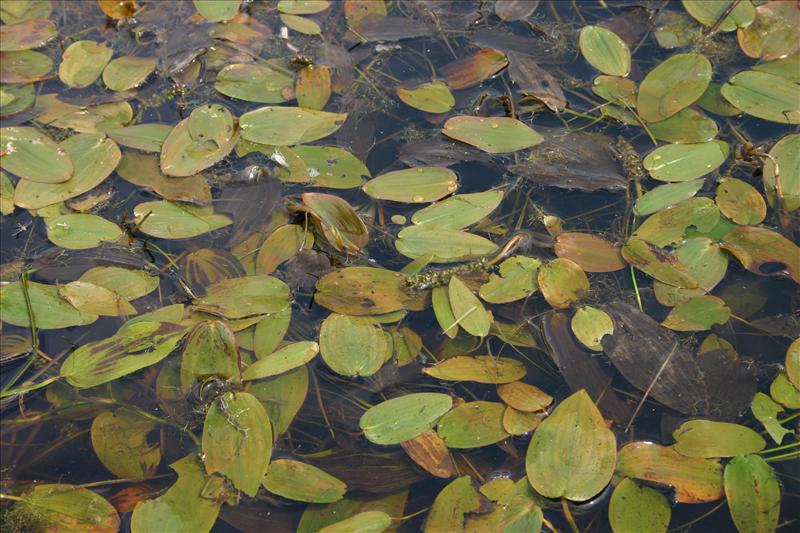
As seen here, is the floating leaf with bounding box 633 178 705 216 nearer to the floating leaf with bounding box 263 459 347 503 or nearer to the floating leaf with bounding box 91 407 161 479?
the floating leaf with bounding box 263 459 347 503

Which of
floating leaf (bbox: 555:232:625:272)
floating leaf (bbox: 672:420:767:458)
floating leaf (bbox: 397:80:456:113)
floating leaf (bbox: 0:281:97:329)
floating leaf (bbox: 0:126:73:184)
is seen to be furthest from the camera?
floating leaf (bbox: 397:80:456:113)

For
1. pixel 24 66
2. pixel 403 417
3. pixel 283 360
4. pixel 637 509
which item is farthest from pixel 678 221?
pixel 24 66

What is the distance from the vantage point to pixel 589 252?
2.24 m

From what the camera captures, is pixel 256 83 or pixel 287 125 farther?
pixel 256 83

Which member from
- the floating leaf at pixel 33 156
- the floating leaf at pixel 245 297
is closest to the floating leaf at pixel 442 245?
the floating leaf at pixel 245 297

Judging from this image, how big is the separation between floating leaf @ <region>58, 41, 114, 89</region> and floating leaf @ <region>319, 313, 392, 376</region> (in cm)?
156

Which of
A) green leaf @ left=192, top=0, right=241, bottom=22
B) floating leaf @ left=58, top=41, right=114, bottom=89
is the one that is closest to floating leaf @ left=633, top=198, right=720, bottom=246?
green leaf @ left=192, top=0, right=241, bottom=22

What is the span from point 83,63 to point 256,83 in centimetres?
73

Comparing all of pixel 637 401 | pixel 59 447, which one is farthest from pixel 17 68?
pixel 637 401

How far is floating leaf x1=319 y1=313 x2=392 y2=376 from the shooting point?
2004 mm

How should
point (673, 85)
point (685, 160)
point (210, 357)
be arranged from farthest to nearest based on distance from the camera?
point (673, 85)
point (685, 160)
point (210, 357)

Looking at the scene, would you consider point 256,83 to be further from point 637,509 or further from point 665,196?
point 637,509

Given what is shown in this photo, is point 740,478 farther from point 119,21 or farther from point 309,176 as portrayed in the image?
point 119,21

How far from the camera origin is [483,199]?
2.36 meters
